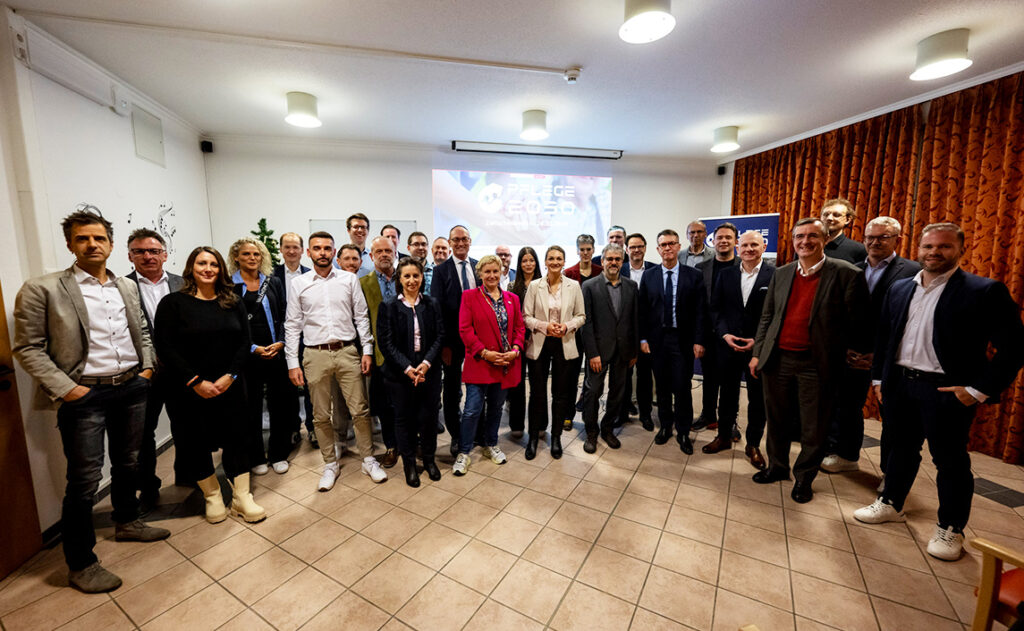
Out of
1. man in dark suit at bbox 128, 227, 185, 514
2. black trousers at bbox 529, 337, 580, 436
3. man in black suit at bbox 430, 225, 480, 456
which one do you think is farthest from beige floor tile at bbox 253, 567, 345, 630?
black trousers at bbox 529, 337, 580, 436

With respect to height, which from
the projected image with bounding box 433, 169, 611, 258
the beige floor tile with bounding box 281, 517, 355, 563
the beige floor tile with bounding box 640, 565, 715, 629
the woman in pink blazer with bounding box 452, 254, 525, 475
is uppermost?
the projected image with bounding box 433, 169, 611, 258

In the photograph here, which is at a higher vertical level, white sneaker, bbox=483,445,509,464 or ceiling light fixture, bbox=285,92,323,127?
ceiling light fixture, bbox=285,92,323,127

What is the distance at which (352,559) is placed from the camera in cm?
208

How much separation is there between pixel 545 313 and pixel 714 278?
1.54 metres

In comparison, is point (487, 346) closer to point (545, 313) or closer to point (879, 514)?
point (545, 313)

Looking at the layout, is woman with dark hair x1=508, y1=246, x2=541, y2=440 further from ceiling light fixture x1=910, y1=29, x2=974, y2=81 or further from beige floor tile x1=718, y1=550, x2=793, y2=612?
ceiling light fixture x1=910, y1=29, x2=974, y2=81

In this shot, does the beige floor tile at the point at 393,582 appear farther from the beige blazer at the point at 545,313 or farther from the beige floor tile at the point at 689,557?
the beige blazer at the point at 545,313

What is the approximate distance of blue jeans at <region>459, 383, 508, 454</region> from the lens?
9.55ft

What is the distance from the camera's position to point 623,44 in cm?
283

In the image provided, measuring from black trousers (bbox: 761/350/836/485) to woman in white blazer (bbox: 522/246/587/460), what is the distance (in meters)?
1.32

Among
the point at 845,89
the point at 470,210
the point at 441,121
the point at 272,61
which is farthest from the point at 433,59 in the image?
the point at 845,89

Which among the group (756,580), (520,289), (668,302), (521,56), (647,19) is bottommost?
(756,580)

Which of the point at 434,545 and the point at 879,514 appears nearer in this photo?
the point at 434,545

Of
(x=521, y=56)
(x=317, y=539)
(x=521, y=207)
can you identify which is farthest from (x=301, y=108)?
(x=317, y=539)
